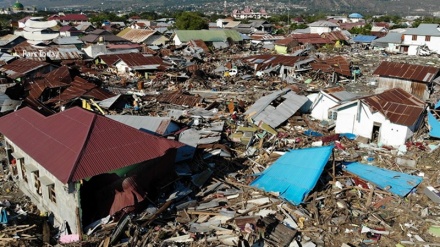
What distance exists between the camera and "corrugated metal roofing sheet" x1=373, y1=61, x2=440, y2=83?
2645 cm

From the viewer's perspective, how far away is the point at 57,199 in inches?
439

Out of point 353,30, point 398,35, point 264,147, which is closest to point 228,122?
point 264,147

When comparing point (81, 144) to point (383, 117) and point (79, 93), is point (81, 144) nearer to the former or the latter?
point (383, 117)

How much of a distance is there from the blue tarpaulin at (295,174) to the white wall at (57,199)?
19.8 ft

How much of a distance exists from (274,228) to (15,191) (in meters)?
9.24

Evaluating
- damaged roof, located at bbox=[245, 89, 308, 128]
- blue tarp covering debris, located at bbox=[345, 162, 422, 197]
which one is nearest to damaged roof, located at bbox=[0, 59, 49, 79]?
damaged roof, located at bbox=[245, 89, 308, 128]

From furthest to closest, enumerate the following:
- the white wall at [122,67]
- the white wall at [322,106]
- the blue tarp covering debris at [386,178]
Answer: the white wall at [122,67] → the white wall at [322,106] → the blue tarp covering debris at [386,178]

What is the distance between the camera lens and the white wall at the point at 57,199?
1047cm

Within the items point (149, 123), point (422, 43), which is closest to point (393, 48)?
point (422, 43)

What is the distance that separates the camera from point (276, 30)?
83062 mm

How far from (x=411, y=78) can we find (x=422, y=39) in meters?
31.4

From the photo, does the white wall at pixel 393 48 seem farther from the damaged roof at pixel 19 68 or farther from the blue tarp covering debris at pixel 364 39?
the damaged roof at pixel 19 68

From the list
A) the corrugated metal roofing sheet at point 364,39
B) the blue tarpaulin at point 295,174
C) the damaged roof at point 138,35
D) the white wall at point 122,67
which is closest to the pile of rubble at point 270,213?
the blue tarpaulin at point 295,174

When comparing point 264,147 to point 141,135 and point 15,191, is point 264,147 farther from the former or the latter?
point 15,191
